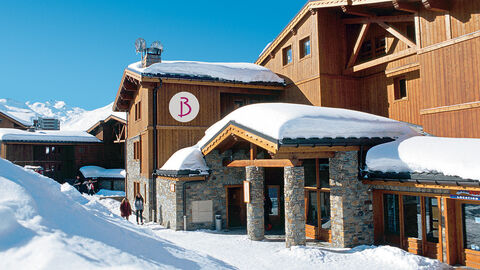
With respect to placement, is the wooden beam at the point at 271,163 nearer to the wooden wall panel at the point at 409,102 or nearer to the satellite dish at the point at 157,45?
the wooden wall panel at the point at 409,102

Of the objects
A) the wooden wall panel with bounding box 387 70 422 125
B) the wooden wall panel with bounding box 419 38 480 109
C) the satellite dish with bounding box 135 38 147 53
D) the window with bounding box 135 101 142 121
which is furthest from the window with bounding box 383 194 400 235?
the satellite dish with bounding box 135 38 147 53

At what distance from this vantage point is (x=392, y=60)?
15016 millimetres

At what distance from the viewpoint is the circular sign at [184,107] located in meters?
18.0

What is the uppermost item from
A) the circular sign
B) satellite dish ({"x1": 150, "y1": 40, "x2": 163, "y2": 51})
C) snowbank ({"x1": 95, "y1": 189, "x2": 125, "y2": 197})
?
satellite dish ({"x1": 150, "y1": 40, "x2": 163, "y2": 51})

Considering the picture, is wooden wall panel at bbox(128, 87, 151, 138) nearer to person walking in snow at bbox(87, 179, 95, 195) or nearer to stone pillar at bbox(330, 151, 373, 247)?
person walking in snow at bbox(87, 179, 95, 195)

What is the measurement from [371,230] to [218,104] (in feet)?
33.3

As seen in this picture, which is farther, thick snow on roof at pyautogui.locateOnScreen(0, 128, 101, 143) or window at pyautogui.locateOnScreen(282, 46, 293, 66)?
thick snow on roof at pyautogui.locateOnScreen(0, 128, 101, 143)

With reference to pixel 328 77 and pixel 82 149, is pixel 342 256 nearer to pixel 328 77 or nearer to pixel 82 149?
pixel 328 77

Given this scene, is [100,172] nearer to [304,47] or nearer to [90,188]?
[90,188]

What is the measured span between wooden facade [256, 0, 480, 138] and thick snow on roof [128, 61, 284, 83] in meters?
1.06

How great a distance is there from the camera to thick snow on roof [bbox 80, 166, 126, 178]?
32.8 meters

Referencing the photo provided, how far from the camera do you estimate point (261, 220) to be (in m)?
13.2

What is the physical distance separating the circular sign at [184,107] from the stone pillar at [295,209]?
8.13 meters

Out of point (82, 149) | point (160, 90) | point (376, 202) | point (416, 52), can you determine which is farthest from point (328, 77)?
point (82, 149)
